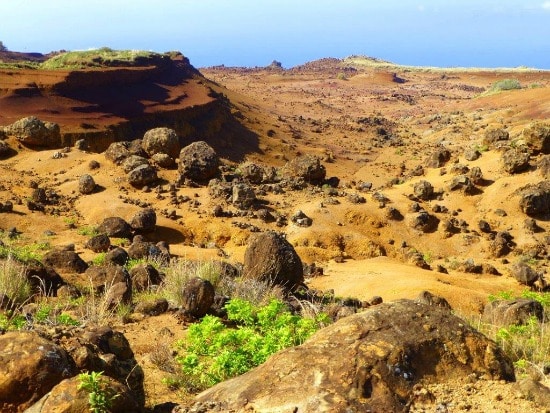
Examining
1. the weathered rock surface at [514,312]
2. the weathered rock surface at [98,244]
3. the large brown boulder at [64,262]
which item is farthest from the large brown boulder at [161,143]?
the weathered rock surface at [514,312]

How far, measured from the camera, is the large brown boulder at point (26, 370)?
2.71 meters

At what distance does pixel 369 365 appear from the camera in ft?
9.24

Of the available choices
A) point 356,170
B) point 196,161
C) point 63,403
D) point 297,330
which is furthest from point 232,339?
point 356,170

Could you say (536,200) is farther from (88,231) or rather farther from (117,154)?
(117,154)

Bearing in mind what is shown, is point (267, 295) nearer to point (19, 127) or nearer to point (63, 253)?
point (63, 253)

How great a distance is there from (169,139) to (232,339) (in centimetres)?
1571

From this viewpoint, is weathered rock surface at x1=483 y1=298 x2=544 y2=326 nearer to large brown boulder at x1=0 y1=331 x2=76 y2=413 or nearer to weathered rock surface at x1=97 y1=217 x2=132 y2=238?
large brown boulder at x1=0 y1=331 x2=76 y2=413

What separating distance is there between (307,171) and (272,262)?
10.6 metres

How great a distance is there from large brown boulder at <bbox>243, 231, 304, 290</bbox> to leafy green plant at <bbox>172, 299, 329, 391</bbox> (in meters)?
3.97

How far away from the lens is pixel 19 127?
20469 mm

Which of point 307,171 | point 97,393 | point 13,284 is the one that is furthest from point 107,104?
point 97,393

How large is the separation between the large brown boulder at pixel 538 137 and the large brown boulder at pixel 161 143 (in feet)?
41.0

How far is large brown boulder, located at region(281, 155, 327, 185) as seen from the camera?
19.7 meters

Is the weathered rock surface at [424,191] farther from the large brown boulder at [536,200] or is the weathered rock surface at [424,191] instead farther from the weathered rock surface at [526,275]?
the weathered rock surface at [526,275]
